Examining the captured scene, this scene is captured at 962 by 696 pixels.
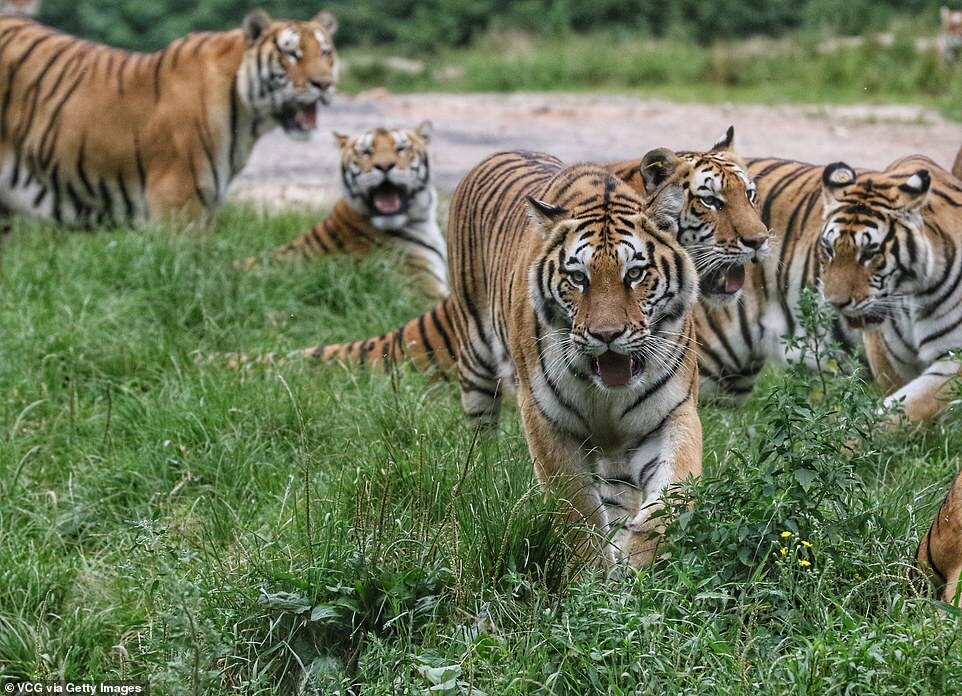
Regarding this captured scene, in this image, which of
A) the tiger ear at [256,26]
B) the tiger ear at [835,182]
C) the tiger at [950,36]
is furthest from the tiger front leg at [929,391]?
the tiger at [950,36]

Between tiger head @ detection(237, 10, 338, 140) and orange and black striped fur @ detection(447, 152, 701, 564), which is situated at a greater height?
tiger head @ detection(237, 10, 338, 140)

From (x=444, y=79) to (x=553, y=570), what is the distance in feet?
45.1

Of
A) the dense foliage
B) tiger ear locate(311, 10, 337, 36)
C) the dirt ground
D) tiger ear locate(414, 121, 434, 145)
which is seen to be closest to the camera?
tiger ear locate(414, 121, 434, 145)

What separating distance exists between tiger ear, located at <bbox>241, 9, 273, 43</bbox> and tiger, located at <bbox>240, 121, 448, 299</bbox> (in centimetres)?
73

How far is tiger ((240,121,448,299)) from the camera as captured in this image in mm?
6973

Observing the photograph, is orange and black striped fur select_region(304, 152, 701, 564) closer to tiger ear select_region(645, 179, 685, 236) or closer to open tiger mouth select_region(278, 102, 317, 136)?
tiger ear select_region(645, 179, 685, 236)

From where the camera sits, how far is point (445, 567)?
3443 mm

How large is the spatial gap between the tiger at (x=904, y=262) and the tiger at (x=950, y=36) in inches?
413

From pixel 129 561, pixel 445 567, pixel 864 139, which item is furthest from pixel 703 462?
pixel 864 139

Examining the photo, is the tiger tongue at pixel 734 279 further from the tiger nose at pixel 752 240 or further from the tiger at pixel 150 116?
the tiger at pixel 150 116


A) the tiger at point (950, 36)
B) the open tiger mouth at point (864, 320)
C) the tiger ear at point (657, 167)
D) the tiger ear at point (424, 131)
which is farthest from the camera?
the tiger at point (950, 36)

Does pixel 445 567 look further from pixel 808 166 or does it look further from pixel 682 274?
pixel 808 166

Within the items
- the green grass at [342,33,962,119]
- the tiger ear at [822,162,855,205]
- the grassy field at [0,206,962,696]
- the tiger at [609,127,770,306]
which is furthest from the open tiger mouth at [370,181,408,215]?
the green grass at [342,33,962,119]

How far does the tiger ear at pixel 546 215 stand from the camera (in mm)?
3713
